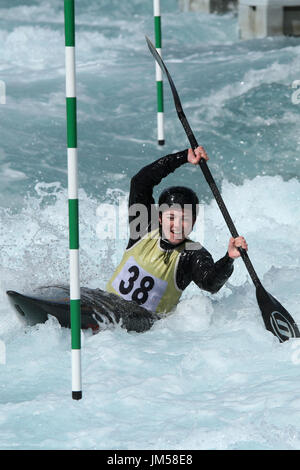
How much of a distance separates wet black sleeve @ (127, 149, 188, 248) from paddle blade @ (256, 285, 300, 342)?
1.93 ft

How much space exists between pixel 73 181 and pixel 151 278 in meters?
0.99

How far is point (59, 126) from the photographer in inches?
291

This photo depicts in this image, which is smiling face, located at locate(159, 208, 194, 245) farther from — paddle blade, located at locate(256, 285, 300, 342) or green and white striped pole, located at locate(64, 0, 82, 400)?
green and white striped pole, located at locate(64, 0, 82, 400)

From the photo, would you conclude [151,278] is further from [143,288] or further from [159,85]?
[159,85]

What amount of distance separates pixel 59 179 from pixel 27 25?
24.0 feet

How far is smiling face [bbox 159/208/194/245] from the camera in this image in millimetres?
3506

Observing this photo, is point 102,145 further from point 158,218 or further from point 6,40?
point 6,40

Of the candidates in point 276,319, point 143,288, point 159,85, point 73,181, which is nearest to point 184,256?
point 143,288

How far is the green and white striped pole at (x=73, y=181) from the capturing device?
2684 millimetres

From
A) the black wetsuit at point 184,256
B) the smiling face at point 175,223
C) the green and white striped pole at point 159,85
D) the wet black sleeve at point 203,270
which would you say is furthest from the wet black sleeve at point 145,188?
the green and white striped pole at point 159,85

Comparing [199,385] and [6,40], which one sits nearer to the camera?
[199,385]

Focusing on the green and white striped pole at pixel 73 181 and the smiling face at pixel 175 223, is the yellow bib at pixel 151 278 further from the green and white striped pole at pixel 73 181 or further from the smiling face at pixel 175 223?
the green and white striped pole at pixel 73 181
